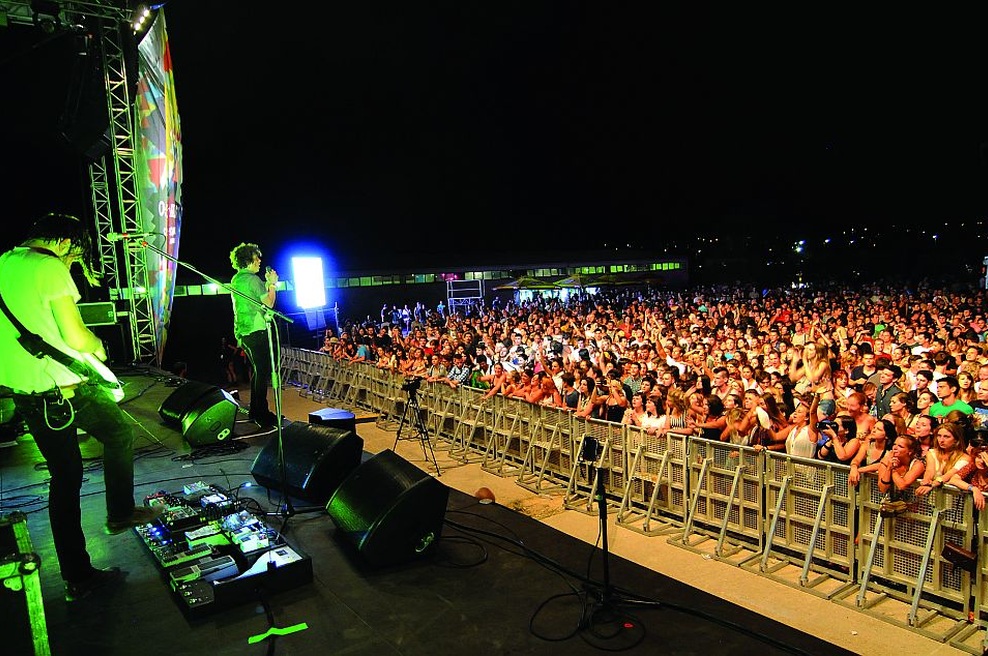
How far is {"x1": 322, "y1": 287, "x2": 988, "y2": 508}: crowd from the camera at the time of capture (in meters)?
5.02

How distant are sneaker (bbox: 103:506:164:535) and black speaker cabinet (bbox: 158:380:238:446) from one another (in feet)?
6.88

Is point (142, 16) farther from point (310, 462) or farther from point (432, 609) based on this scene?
point (432, 609)

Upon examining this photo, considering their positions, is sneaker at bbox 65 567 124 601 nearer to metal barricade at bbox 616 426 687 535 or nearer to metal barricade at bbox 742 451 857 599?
metal barricade at bbox 616 426 687 535

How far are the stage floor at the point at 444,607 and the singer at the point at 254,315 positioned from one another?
203cm

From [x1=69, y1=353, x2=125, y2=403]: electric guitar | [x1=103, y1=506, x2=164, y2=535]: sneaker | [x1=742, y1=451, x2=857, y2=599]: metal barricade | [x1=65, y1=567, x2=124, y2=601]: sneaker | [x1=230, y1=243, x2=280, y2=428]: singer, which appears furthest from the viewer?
[x1=230, y1=243, x2=280, y2=428]: singer

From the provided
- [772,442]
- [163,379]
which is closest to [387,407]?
[163,379]

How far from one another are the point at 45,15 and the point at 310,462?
9442 millimetres

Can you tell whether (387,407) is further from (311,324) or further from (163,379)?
(311,324)

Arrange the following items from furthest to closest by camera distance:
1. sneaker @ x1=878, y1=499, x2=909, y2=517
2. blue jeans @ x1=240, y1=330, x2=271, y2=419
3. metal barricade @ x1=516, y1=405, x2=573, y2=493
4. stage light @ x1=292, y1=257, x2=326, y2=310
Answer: stage light @ x1=292, y1=257, x2=326, y2=310
metal barricade @ x1=516, y1=405, x2=573, y2=493
blue jeans @ x1=240, y1=330, x2=271, y2=419
sneaker @ x1=878, y1=499, x2=909, y2=517

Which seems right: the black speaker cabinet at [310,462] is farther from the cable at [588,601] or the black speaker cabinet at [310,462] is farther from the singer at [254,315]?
the cable at [588,601]

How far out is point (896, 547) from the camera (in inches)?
180

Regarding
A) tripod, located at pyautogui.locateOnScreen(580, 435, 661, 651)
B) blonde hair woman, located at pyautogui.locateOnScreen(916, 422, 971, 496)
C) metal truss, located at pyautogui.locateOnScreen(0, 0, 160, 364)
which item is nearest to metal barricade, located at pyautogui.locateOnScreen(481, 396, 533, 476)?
blonde hair woman, located at pyautogui.locateOnScreen(916, 422, 971, 496)

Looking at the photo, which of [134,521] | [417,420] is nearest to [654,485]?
[417,420]

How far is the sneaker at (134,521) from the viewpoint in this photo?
13.0 feet
